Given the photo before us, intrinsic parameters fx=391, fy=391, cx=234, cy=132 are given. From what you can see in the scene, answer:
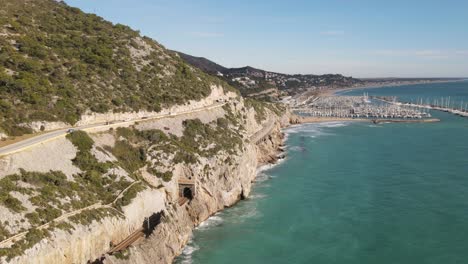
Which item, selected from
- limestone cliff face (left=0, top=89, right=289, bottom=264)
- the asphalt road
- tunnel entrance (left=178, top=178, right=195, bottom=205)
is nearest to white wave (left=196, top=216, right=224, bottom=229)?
limestone cliff face (left=0, top=89, right=289, bottom=264)

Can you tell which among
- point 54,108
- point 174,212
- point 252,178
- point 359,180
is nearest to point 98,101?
point 54,108

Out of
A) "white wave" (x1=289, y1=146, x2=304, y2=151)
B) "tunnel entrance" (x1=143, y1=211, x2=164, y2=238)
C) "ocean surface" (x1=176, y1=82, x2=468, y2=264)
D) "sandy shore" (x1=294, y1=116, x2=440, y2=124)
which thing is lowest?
"ocean surface" (x1=176, y1=82, x2=468, y2=264)

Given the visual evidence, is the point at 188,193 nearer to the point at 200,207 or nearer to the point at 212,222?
the point at 200,207

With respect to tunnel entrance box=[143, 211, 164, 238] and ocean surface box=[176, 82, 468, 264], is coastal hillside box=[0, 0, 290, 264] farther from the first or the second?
ocean surface box=[176, 82, 468, 264]

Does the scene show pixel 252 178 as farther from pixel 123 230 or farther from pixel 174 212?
pixel 123 230

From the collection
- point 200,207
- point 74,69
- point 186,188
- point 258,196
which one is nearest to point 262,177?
point 258,196

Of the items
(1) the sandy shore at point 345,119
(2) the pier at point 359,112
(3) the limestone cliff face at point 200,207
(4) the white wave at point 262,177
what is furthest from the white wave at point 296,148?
(2) the pier at point 359,112
